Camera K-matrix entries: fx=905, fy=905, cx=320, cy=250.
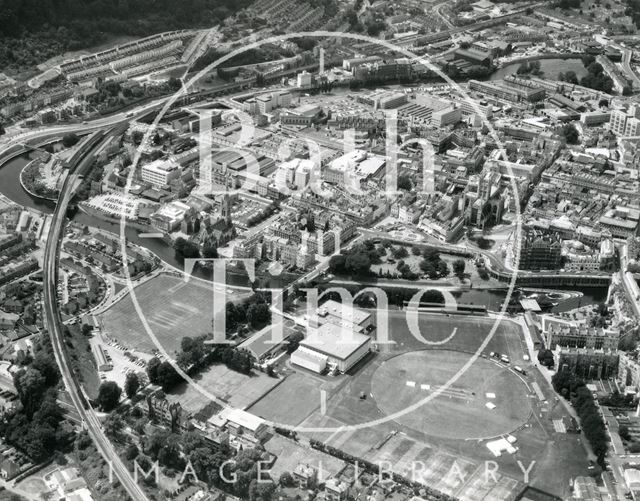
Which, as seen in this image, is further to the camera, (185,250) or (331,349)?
(185,250)

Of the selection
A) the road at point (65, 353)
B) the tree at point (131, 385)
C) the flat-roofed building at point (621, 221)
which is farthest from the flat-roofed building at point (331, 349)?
the flat-roofed building at point (621, 221)

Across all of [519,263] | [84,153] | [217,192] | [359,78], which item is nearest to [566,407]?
[519,263]

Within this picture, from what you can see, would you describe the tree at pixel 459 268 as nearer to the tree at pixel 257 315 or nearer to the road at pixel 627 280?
the road at pixel 627 280

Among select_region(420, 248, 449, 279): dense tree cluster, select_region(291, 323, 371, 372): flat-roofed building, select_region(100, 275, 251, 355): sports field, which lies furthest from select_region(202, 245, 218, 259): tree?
select_region(420, 248, 449, 279): dense tree cluster

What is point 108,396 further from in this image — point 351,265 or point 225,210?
point 225,210

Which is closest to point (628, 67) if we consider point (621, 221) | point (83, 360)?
point (621, 221)

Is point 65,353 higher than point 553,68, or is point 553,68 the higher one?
point 553,68

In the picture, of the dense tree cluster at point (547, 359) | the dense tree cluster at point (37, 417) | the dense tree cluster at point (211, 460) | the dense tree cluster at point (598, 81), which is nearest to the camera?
the dense tree cluster at point (211, 460)

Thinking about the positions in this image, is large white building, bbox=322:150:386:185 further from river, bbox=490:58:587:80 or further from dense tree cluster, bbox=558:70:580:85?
dense tree cluster, bbox=558:70:580:85
